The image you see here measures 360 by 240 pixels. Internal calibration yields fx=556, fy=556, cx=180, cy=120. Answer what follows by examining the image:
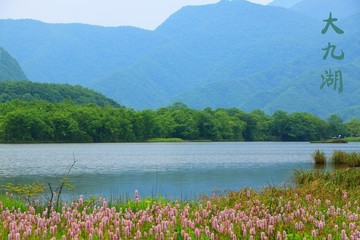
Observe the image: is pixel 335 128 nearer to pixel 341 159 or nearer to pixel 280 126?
pixel 280 126

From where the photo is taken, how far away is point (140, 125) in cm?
15238

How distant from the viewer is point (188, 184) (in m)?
35.2

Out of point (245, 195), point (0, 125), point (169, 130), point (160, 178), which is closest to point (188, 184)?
point (160, 178)

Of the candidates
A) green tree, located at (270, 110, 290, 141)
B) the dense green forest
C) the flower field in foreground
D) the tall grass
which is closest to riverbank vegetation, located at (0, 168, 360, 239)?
the flower field in foreground

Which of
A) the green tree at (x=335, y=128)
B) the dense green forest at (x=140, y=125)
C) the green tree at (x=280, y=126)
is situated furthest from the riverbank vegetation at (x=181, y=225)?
the green tree at (x=335, y=128)

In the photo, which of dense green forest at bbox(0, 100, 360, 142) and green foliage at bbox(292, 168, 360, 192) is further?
dense green forest at bbox(0, 100, 360, 142)

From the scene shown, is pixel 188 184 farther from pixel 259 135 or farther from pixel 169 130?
pixel 259 135

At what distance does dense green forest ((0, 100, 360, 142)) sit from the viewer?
131875 mm

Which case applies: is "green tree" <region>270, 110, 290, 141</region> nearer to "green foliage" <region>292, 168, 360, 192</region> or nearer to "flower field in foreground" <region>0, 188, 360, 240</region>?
"green foliage" <region>292, 168, 360, 192</region>

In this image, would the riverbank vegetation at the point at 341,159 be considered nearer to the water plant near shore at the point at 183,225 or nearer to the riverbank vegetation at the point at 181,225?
the riverbank vegetation at the point at 181,225

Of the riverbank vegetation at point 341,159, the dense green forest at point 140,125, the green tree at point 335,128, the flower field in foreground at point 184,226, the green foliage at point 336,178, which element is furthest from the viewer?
the green tree at point 335,128

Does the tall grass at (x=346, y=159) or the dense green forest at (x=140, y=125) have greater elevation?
the dense green forest at (x=140, y=125)

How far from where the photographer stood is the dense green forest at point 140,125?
433 ft

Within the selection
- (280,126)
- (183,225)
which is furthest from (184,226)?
(280,126)
